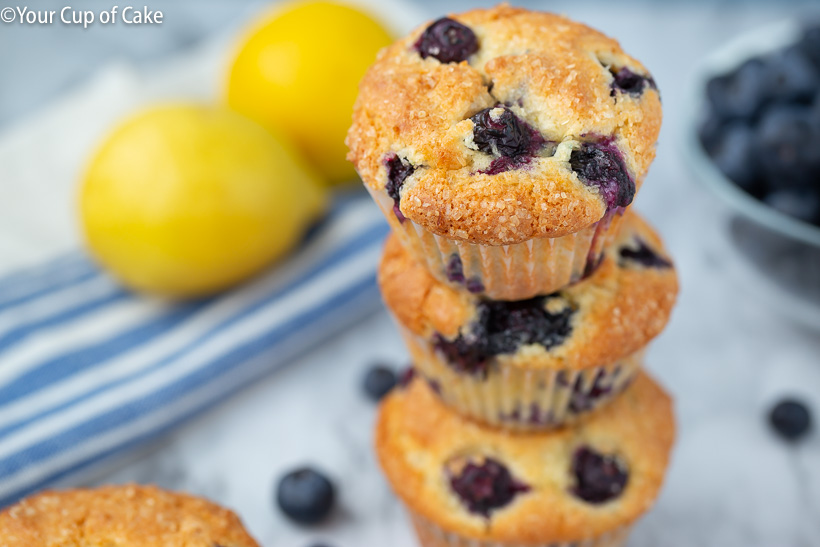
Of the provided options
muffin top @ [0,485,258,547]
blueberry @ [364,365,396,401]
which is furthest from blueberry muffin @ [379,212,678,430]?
blueberry @ [364,365,396,401]

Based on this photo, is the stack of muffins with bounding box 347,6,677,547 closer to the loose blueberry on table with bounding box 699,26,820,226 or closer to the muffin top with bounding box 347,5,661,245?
the muffin top with bounding box 347,5,661,245

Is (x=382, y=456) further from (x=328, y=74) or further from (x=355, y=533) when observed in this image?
(x=328, y=74)

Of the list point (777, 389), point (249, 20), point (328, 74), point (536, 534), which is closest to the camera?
point (536, 534)

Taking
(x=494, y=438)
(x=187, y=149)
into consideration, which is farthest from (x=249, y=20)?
(x=494, y=438)

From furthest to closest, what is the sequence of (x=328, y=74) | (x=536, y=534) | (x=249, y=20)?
(x=249, y=20) → (x=328, y=74) → (x=536, y=534)

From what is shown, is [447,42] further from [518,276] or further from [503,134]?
[518,276]

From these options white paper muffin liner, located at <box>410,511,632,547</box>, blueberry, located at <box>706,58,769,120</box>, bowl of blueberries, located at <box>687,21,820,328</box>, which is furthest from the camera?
blueberry, located at <box>706,58,769,120</box>
